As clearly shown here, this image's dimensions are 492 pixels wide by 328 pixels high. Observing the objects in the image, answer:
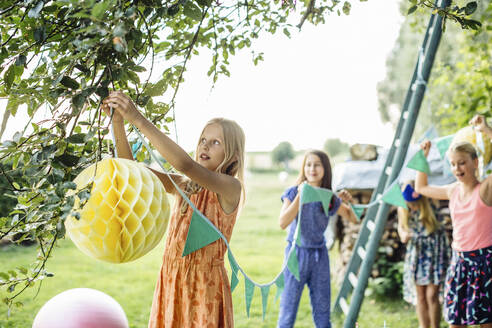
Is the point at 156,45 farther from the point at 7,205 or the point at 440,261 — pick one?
the point at 7,205

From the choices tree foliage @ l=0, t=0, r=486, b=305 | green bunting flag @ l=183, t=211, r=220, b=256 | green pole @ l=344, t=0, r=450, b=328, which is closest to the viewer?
tree foliage @ l=0, t=0, r=486, b=305

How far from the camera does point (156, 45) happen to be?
1913 millimetres

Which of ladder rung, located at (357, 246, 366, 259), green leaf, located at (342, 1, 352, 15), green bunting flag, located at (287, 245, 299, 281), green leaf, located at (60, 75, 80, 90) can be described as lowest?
ladder rung, located at (357, 246, 366, 259)

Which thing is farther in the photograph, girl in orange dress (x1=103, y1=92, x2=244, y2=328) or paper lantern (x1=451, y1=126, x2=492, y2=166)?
paper lantern (x1=451, y1=126, x2=492, y2=166)

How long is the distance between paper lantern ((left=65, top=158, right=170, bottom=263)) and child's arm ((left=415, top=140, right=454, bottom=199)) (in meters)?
2.76

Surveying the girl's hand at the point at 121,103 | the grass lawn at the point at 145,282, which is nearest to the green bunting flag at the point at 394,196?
the grass lawn at the point at 145,282

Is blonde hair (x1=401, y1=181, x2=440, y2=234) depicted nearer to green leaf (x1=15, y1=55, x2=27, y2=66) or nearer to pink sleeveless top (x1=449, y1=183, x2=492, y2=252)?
pink sleeveless top (x1=449, y1=183, x2=492, y2=252)

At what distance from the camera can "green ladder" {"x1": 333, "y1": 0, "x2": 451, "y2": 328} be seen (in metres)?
3.31

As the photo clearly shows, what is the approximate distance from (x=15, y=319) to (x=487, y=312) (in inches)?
159

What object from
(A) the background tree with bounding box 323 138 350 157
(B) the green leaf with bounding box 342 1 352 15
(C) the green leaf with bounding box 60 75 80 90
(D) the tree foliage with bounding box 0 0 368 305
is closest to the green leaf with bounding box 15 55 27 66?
(D) the tree foliage with bounding box 0 0 368 305

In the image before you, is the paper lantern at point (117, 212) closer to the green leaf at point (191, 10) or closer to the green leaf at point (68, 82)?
the green leaf at point (68, 82)

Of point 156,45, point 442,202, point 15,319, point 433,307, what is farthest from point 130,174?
point 442,202

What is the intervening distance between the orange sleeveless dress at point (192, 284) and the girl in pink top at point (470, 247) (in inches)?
72.5

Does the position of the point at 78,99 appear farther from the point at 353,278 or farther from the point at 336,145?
the point at 336,145
